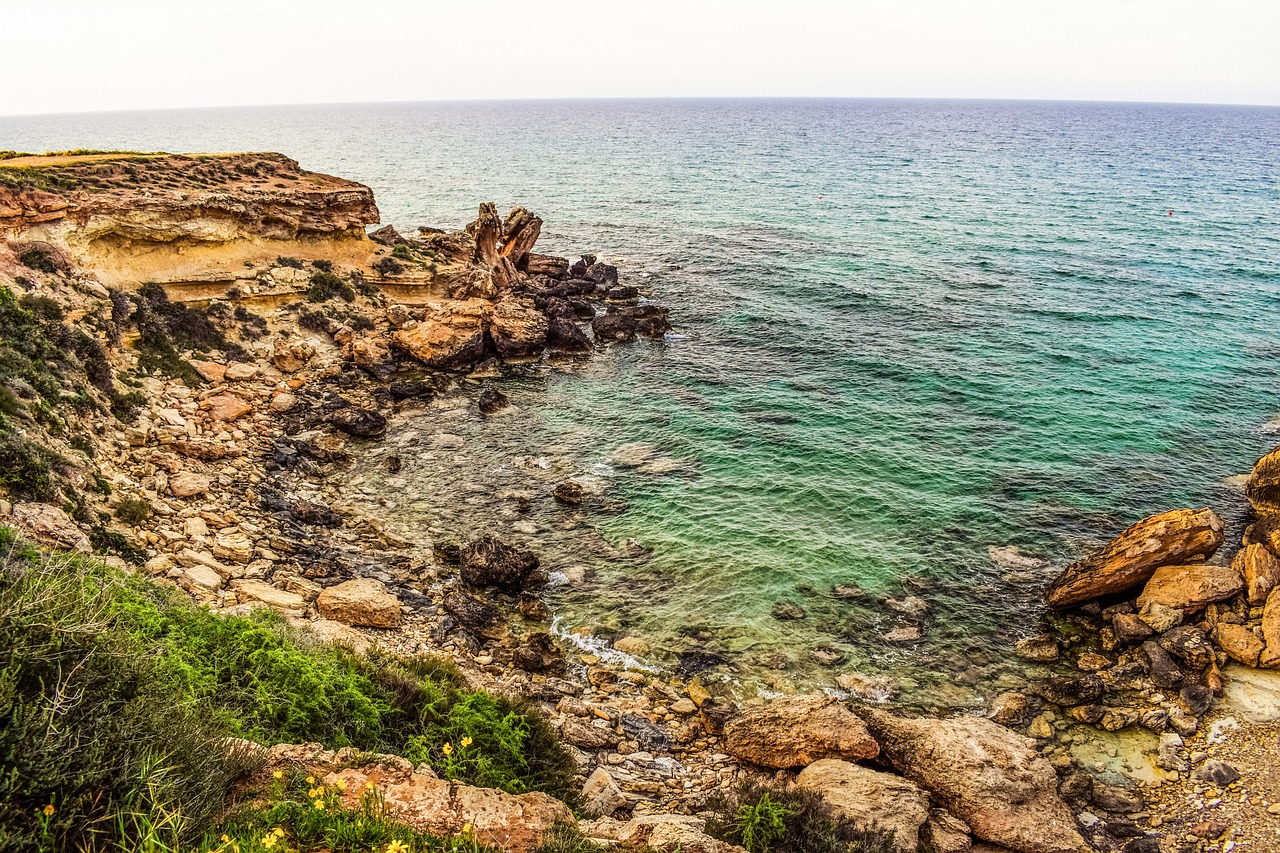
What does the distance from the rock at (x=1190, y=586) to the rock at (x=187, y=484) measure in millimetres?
26387

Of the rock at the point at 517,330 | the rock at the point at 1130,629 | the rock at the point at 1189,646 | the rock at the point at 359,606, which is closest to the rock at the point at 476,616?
the rock at the point at 359,606

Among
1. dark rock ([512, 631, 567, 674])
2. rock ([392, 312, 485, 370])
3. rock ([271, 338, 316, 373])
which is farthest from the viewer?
rock ([392, 312, 485, 370])

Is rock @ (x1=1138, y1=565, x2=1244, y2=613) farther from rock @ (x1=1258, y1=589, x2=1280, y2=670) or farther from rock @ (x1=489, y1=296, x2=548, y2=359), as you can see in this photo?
rock @ (x1=489, y1=296, x2=548, y2=359)

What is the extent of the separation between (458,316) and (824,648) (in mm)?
25052

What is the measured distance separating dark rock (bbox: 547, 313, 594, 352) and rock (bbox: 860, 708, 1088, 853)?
25.7 meters

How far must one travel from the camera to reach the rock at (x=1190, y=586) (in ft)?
56.1

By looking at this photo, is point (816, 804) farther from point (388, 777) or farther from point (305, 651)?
point (305, 651)

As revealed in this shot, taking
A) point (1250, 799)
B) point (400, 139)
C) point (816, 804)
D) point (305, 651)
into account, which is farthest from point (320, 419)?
point (400, 139)

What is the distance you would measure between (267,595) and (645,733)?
9.48m

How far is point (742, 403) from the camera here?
30.2 metres

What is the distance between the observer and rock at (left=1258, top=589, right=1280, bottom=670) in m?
15.7

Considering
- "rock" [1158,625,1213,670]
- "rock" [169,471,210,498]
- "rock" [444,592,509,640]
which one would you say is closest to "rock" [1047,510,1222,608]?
"rock" [1158,625,1213,670]

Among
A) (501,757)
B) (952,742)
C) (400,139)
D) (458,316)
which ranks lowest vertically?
(952,742)

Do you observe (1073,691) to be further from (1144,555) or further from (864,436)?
(864,436)
